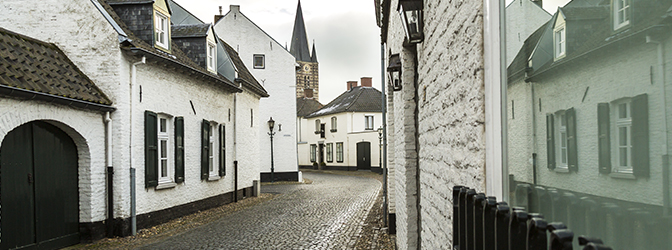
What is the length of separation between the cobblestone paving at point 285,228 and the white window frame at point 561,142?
7.08m

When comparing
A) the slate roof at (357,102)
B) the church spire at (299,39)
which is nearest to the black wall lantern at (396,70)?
the slate roof at (357,102)

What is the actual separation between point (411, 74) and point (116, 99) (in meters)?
6.20

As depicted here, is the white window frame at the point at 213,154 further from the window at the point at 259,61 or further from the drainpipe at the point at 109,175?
the window at the point at 259,61

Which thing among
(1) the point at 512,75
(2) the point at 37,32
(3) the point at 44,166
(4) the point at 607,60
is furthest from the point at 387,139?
(4) the point at 607,60

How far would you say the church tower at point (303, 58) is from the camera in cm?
7169

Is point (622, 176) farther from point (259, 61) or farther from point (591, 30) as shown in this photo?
point (259, 61)

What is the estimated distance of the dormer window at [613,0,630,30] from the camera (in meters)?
1.19

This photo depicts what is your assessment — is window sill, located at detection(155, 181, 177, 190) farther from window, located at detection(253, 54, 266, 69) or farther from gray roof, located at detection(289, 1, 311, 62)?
gray roof, located at detection(289, 1, 311, 62)

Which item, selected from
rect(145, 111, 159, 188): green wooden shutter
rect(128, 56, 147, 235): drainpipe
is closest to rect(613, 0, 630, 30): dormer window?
rect(128, 56, 147, 235): drainpipe

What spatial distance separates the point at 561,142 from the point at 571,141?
0.26 feet

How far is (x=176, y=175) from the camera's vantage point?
39.8 ft

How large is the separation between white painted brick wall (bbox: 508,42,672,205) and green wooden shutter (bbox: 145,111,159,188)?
9848 mm

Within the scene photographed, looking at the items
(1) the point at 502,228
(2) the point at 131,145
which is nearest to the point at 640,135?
(1) the point at 502,228

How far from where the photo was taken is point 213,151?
15.5 m
